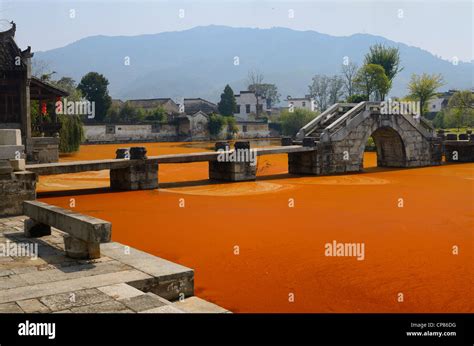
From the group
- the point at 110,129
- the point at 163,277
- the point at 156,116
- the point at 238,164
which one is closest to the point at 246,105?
the point at 156,116

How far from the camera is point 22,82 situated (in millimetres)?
24875

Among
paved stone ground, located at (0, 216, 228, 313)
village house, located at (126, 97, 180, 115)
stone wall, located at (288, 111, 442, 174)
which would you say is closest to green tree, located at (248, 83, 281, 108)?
village house, located at (126, 97, 180, 115)

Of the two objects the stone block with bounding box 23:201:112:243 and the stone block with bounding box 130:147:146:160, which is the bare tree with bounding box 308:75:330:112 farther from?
the stone block with bounding box 23:201:112:243

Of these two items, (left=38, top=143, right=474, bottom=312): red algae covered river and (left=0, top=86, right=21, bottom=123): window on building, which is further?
(left=0, top=86, right=21, bottom=123): window on building

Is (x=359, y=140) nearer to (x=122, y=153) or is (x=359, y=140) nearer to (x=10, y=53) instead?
(x=122, y=153)

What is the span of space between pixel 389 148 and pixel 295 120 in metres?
38.6

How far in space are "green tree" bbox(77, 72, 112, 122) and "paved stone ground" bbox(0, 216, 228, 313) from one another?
56.7 meters

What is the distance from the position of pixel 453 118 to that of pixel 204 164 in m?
45.6

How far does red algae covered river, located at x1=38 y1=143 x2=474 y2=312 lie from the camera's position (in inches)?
300

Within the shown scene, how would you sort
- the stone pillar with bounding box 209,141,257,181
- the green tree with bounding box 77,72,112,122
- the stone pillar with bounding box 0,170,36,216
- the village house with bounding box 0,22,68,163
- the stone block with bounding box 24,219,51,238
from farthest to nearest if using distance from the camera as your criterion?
1. the green tree with bounding box 77,72,112,122
2. the village house with bounding box 0,22,68,163
3. the stone pillar with bounding box 209,141,257,181
4. the stone pillar with bounding box 0,170,36,216
5. the stone block with bounding box 24,219,51,238

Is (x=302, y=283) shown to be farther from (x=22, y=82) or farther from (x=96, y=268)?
(x=22, y=82)

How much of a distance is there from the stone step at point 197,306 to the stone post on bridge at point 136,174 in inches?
492

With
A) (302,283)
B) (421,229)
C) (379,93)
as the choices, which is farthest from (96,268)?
(379,93)

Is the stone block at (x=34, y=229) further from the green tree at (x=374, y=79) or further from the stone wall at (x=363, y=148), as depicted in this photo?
the green tree at (x=374, y=79)
